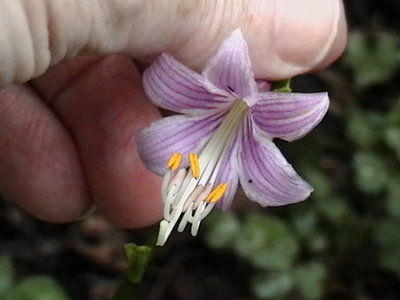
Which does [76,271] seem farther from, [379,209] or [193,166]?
[193,166]

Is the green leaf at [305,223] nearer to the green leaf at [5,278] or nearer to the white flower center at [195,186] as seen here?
the green leaf at [5,278]

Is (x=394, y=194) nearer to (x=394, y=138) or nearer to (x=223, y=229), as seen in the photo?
(x=394, y=138)

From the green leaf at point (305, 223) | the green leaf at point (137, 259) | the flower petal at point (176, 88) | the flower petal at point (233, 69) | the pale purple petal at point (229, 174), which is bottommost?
the green leaf at point (305, 223)

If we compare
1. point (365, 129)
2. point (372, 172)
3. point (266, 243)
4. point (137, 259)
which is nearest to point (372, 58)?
point (365, 129)

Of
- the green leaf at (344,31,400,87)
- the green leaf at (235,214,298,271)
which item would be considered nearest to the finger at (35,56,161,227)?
the green leaf at (235,214,298,271)

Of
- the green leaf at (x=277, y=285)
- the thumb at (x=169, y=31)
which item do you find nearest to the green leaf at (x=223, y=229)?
the green leaf at (x=277, y=285)

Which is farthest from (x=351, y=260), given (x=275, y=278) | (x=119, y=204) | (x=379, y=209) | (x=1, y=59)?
(x=1, y=59)
